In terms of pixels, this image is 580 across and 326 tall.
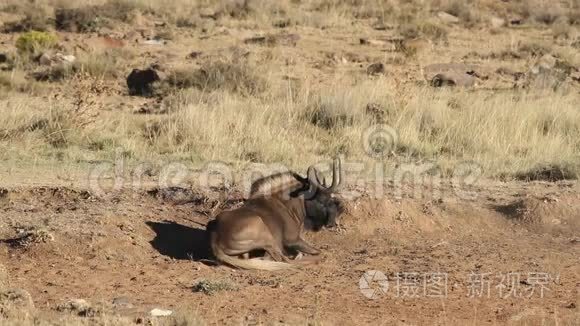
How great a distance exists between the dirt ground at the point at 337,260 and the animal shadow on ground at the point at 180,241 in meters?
0.02

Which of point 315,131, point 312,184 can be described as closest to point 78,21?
point 315,131

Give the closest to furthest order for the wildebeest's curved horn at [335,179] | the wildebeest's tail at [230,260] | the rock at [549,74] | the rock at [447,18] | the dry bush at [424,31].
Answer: the wildebeest's tail at [230,260] < the wildebeest's curved horn at [335,179] < the rock at [549,74] < the dry bush at [424,31] < the rock at [447,18]

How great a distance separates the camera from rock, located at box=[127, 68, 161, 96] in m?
17.9

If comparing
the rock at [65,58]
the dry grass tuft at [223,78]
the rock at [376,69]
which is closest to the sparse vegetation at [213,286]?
the dry grass tuft at [223,78]

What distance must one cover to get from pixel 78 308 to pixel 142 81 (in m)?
11.3

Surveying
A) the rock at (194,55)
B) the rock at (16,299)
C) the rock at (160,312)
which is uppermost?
the rock at (16,299)

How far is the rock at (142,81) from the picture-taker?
703 inches

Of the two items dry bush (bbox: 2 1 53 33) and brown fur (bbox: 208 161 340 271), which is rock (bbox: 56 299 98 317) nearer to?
brown fur (bbox: 208 161 340 271)

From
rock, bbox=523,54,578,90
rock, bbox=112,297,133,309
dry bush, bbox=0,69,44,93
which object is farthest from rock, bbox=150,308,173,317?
rock, bbox=523,54,578,90

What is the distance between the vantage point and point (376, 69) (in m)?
20.1

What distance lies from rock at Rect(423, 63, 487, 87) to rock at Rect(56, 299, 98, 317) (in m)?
12.0

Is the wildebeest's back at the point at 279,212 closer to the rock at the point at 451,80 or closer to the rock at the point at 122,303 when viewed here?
the rock at the point at 122,303

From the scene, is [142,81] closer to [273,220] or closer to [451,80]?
[451,80]

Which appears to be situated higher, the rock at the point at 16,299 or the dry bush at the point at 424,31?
the rock at the point at 16,299
